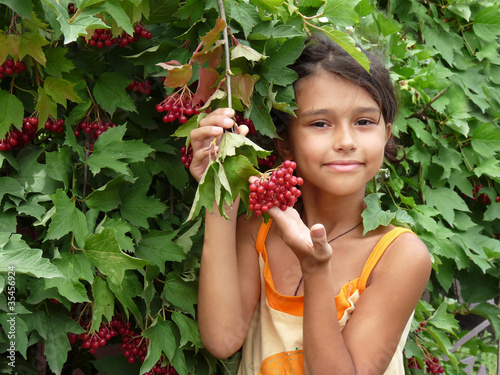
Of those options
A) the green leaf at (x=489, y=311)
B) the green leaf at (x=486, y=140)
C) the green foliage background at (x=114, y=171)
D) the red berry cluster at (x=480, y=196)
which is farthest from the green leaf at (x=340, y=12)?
the green leaf at (x=489, y=311)

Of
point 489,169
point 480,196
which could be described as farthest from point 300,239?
point 480,196

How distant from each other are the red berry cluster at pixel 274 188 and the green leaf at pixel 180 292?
483mm

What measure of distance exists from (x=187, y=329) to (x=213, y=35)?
2.61ft

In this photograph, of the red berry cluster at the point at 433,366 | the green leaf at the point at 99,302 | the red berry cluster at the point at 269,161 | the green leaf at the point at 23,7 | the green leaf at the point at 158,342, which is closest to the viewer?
the green leaf at the point at 23,7

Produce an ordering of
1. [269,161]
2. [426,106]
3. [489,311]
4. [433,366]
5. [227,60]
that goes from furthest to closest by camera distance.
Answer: [489,311]
[426,106]
[433,366]
[269,161]
[227,60]

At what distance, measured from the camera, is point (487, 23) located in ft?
9.07

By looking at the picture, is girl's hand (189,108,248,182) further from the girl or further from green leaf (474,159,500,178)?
green leaf (474,159,500,178)

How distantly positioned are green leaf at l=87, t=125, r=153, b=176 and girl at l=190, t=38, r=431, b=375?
0.54 ft

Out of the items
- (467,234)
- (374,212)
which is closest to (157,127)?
(374,212)

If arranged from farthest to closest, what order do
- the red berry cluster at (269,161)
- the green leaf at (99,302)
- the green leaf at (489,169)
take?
1. the green leaf at (489,169)
2. the red berry cluster at (269,161)
3. the green leaf at (99,302)

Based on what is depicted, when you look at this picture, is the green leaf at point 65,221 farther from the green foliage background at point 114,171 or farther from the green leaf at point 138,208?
the green leaf at point 138,208

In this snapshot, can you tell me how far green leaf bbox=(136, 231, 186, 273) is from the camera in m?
1.56

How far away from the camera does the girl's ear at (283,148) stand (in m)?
1.77

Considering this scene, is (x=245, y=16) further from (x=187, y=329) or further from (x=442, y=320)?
(x=442, y=320)
